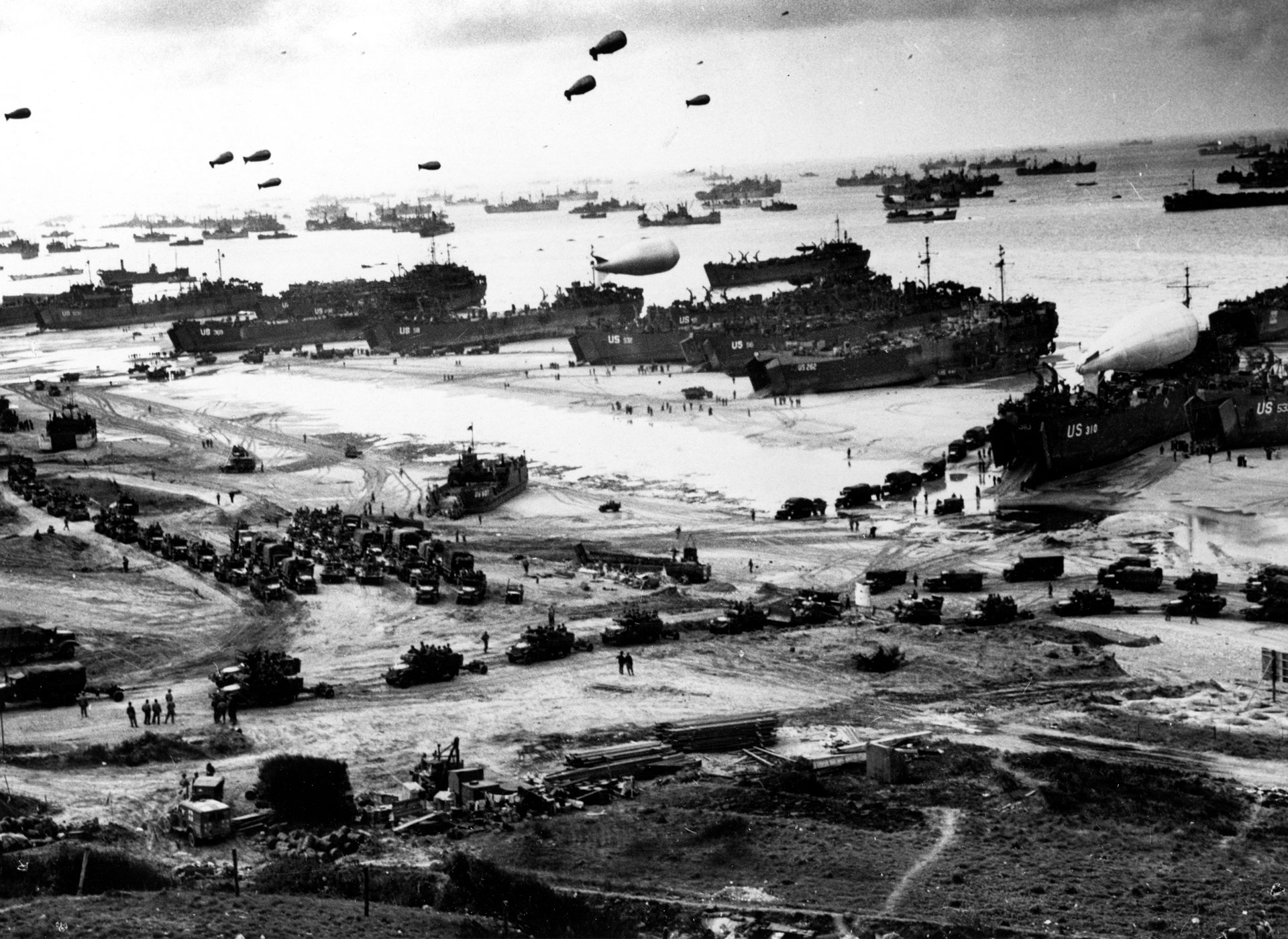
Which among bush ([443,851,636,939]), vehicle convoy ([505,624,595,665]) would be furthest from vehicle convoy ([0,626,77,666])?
bush ([443,851,636,939])

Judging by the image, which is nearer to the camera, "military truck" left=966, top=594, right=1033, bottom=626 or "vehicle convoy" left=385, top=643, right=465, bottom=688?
"vehicle convoy" left=385, top=643, right=465, bottom=688

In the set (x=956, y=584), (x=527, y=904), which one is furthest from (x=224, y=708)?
(x=956, y=584)

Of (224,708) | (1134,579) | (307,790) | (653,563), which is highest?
(653,563)

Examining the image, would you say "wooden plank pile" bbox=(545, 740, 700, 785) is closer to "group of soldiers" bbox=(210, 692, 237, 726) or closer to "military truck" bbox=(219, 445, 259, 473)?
"group of soldiers" bbox=(210, 692, 237, 726)

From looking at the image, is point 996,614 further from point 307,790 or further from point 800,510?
point 307,790

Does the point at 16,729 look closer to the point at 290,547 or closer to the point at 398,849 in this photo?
the point at 398,849

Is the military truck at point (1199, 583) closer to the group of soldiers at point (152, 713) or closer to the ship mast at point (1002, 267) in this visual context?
the group of soldiers at point (152, 713)
